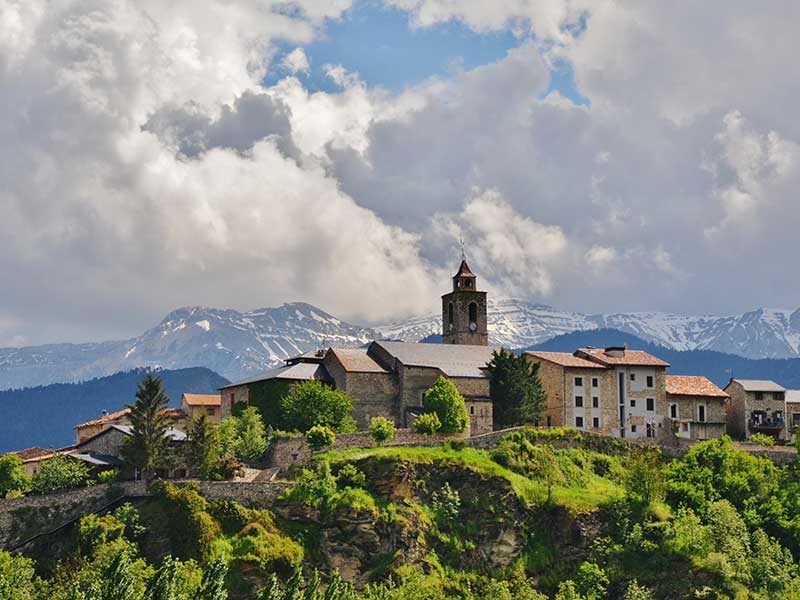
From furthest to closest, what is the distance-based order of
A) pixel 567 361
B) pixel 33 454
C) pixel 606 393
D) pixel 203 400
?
pixel 203 400
pixel 567 361
pixel 606 393
pixel 33 454

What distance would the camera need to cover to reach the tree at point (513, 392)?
123 meters

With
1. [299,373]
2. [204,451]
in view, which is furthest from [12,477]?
[299,373]

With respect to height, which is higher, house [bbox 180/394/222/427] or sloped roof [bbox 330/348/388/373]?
sloped roof [bbox 330/348/388/373]

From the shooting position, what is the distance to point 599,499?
10962cm

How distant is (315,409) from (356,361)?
1284cm

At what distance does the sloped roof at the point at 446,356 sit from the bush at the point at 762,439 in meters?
30.1

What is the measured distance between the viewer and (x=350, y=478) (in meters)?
102

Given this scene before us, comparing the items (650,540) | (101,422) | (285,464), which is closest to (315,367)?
(285,464)

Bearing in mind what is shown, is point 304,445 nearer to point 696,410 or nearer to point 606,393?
point 606,393

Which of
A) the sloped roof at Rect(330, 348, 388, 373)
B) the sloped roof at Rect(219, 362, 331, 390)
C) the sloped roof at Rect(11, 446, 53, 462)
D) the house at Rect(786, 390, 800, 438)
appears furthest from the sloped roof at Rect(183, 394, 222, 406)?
the house at Rect(786, 390, 800, 438)

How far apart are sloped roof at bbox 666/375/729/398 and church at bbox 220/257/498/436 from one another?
2105 cm

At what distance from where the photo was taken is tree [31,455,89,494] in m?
101

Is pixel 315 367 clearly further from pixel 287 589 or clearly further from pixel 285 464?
pixel 287 589

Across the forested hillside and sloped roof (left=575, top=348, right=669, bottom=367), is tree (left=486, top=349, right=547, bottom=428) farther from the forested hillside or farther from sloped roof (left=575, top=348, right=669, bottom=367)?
sloped roof (left=575, top=348, right=669, bottom=367)
